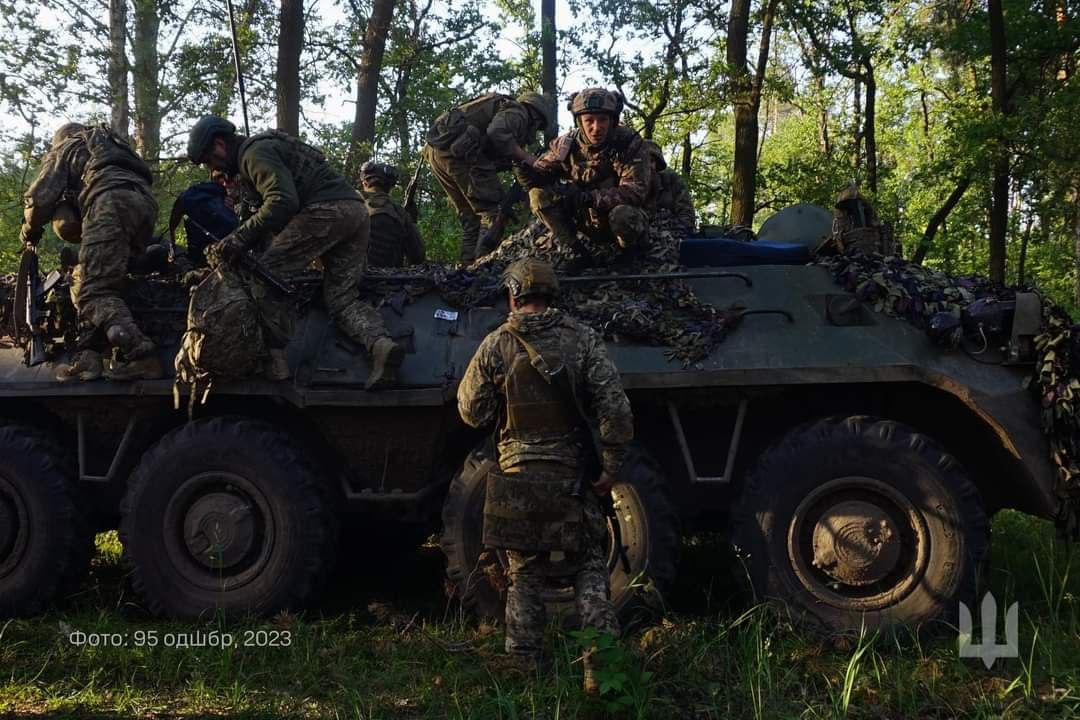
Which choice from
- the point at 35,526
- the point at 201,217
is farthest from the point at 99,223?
the point at 35,526

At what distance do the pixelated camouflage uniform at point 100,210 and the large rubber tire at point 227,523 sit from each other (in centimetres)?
70

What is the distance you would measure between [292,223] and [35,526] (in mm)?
2319

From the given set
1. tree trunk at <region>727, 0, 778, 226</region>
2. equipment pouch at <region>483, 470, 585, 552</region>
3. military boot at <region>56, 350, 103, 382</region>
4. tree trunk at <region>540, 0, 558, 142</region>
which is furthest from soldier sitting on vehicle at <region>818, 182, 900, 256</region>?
tree trunk at <region>540, 0, 558, 142</region>

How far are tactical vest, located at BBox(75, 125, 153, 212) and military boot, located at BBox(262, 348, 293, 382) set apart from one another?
161 cm

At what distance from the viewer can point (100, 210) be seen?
5.21 m

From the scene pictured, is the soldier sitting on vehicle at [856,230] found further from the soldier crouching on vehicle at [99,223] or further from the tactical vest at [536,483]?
the soldier crouching on vehicle at [99,223]

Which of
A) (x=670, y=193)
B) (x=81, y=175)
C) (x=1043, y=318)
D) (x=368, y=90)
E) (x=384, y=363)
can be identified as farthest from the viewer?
(x=368, y=90)

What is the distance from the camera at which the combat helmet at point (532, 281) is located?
12.5 feet

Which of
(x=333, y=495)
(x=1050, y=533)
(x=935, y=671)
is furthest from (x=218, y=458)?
(x=1050, y=533)

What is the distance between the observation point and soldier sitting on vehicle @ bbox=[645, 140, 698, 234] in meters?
5.61

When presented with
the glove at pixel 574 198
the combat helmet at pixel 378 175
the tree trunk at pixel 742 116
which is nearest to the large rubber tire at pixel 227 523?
the glove at pixel 574 198

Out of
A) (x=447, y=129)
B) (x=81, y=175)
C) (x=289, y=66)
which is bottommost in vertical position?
(x=81, y=175)

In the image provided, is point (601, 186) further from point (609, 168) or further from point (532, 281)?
point (532, 281)

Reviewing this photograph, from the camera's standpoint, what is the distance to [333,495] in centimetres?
487
